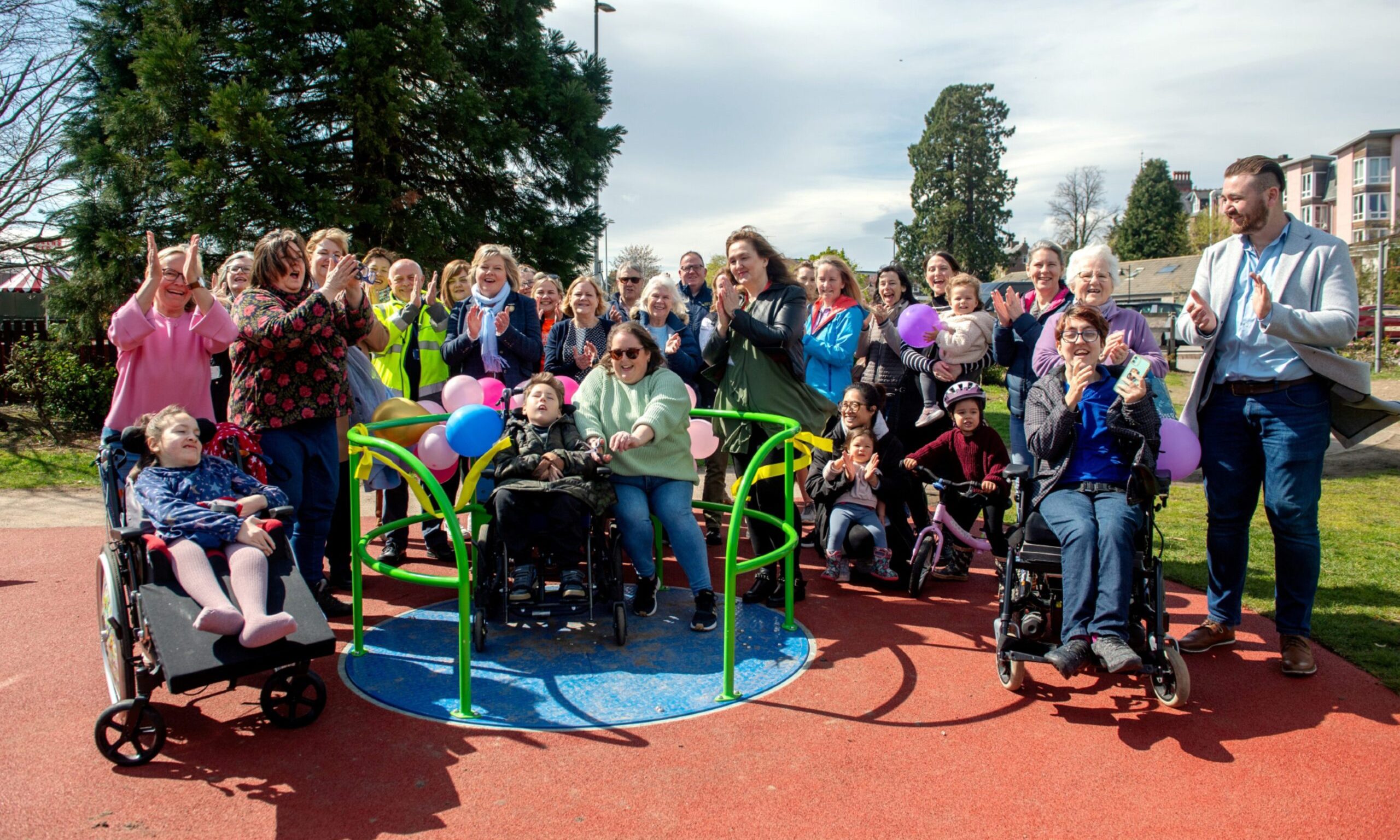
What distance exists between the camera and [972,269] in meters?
50.4

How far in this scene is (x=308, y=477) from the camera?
15.3 ft

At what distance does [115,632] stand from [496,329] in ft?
10.2

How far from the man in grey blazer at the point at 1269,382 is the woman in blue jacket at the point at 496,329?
157 inches

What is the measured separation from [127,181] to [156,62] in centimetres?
171

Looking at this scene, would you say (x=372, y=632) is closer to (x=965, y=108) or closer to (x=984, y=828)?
(x=984, y=828)

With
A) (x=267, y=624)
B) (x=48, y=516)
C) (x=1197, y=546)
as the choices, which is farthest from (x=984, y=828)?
(x=48, y=516)

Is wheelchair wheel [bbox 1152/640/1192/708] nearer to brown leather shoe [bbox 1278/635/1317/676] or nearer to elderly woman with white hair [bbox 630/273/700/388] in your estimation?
brown leather shoe [bbox 1278/635/1317/676]

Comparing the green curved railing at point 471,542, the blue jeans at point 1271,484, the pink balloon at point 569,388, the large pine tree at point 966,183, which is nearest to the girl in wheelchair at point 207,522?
the green curved railing at point 471,542

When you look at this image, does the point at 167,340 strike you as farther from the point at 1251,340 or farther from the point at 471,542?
the point at 1251,340

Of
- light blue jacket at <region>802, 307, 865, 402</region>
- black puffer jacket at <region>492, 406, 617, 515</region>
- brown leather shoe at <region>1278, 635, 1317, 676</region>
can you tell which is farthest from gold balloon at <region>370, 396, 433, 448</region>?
brown leather shoe at <region>1278, 635, 1317, 676</region>

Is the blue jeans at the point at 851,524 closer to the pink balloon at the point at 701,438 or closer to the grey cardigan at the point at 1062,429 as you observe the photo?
the pink balloon at the point at 701,438

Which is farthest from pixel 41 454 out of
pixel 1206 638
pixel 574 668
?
pixel 1206 638

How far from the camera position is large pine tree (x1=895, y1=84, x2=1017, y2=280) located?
164ft

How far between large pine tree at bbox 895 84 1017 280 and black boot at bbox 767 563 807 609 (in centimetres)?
4667
